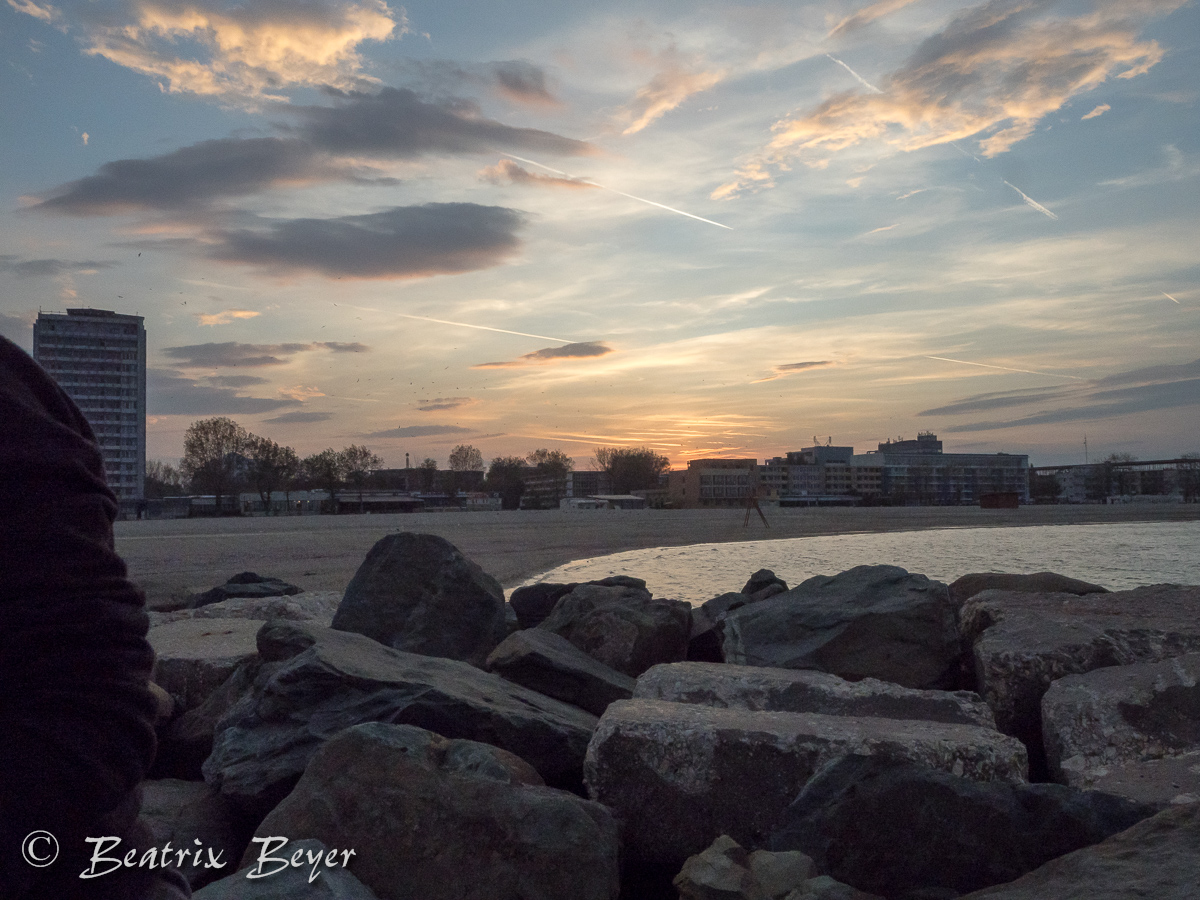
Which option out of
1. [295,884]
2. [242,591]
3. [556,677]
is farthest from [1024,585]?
[242,591]

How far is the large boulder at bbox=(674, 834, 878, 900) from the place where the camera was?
8.09 feet

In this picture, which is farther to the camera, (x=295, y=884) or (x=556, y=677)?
(x=556, y=677)

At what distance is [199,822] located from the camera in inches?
133

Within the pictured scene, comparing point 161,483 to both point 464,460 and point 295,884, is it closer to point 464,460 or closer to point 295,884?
point 464,460

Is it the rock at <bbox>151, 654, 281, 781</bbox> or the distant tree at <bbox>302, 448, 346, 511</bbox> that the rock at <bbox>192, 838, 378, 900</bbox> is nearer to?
the rock at <bbox>151, 654, 281, 781</bbox>

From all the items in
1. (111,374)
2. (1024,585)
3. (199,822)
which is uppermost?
(111,374)

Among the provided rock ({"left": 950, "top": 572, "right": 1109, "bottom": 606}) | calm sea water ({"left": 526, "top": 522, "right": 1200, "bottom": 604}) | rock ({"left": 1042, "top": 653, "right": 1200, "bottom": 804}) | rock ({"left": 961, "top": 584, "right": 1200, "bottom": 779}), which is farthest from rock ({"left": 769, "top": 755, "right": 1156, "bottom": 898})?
calm sea water ({"left": 526, "top": 522, "right": 1200, "bottom": 604})

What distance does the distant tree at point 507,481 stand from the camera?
429 ft

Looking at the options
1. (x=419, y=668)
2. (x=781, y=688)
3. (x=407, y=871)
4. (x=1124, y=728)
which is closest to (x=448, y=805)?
(x=407, y=871)

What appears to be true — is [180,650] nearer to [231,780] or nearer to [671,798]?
[231,780]

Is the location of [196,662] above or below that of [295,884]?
above

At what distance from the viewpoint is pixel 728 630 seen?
6.20m

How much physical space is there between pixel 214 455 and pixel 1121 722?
103m

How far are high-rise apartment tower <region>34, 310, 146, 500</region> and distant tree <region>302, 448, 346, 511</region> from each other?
21.8 metres
